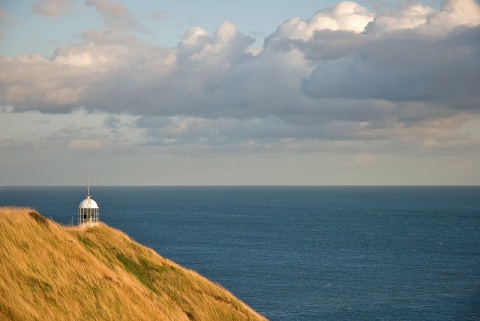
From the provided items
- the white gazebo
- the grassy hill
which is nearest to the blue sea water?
the grassy hill

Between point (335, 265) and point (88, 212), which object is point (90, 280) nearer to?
point (88, 212)

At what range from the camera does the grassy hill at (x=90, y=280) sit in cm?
2855

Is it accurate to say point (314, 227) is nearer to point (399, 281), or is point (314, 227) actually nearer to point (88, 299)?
point (399, 281)

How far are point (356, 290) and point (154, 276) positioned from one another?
168 feet

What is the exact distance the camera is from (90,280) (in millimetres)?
34031

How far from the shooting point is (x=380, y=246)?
14575 cm

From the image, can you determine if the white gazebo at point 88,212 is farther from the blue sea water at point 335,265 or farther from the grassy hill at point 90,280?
the blue sea water at point 335,265

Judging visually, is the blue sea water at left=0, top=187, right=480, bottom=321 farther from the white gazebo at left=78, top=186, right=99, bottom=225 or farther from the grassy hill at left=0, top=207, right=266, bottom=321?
the white gazebo at left=78, top=186, right=99, bottom=225

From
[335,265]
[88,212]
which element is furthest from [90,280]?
[335,265]

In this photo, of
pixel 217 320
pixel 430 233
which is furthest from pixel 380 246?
pixel 217 320

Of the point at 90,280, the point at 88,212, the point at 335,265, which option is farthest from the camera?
the point at 335,265

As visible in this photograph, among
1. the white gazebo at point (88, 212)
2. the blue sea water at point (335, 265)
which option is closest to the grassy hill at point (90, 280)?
the white gazebo at point (88, 212)

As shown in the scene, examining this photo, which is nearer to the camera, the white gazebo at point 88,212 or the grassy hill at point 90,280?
the grassy hill at point 90,280

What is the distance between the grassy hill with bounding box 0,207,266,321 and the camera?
28547mm
